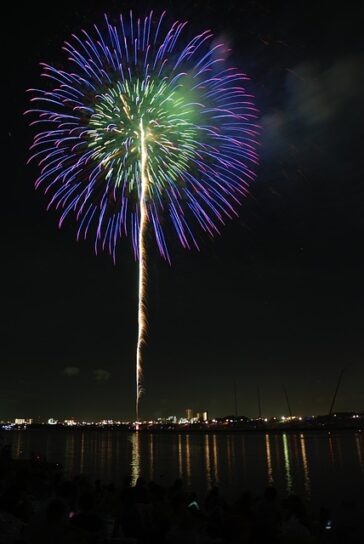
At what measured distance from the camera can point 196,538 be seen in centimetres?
844

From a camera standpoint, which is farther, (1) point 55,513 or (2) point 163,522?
(2) point 163,522

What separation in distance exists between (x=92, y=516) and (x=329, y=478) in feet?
140

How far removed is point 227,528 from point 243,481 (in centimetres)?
3715

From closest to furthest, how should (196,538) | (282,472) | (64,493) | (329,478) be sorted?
(196,538)
(64,493)
(329,478)
(282,472)

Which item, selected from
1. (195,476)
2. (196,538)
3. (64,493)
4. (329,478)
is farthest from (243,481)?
(196,538)

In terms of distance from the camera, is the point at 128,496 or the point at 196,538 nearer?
the point at 196,538

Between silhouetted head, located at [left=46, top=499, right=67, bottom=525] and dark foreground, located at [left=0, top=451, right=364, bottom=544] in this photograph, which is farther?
silhouetted head, located at [left=46, top=499, right=67, bottom=525]

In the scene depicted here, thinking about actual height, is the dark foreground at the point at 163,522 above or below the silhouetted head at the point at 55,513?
below

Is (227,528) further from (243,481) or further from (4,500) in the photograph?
(243,481)

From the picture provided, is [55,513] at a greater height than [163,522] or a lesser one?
greater

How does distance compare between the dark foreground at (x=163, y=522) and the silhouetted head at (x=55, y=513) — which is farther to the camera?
the silhouetted head at (x=55, y=513)

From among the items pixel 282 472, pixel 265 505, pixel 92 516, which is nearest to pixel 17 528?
pixel 92 516

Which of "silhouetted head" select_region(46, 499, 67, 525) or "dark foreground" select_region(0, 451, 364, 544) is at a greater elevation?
"silhouetted head" select_region(46, 499, 67, 525)

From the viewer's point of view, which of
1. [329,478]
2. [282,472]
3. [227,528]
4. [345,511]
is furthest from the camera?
[282,472]
